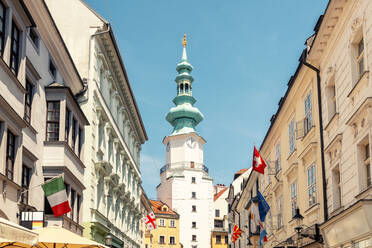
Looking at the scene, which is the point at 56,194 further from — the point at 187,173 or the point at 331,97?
the point at 187,173

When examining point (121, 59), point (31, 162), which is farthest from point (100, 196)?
point (31, 162)

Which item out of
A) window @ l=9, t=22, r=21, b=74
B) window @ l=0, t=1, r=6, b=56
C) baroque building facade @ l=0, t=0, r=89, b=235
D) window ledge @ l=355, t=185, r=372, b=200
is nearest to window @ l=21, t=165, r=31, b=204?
baroque building facade @ l=0, t=0, r=89, b=235

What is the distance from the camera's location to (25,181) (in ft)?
59.4

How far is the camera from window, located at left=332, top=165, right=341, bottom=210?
18.5 meters

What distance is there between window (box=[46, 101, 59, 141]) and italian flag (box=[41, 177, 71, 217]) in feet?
13.1

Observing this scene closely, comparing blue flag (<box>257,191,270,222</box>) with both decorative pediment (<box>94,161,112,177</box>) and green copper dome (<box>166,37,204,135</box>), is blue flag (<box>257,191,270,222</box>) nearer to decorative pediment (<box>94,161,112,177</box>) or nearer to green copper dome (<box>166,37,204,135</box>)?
decorative pediment (<box>94,161,112,177</box>)

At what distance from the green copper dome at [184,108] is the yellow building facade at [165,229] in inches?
507

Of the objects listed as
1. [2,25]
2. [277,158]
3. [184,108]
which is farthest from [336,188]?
[184,108]

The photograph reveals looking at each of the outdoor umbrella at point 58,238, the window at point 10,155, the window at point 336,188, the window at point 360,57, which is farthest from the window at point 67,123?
the window at point 360,57

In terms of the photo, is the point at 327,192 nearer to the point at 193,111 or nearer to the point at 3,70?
the point at 3,70

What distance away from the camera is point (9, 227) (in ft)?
30.0

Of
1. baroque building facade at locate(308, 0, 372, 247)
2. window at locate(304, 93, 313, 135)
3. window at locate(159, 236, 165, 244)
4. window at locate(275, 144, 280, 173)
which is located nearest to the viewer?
baroque building facade at locate(308, 0, 372, 247)

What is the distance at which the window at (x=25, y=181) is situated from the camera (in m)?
17.6

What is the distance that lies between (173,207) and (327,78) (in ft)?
252
